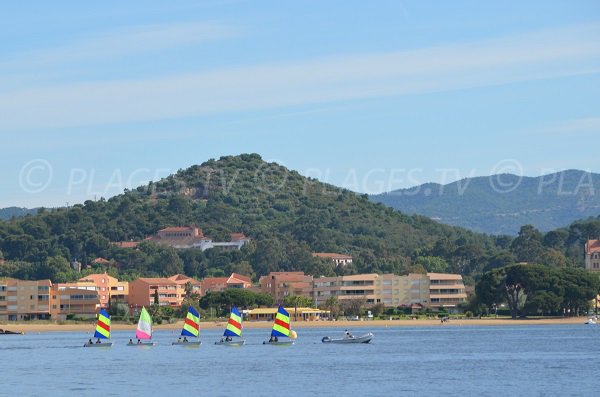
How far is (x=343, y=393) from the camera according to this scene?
70.5 meters

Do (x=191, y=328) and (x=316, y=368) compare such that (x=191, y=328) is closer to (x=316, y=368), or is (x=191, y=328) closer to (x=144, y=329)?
(x=144, y=329)

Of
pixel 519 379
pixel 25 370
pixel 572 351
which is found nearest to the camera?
pixel 519 379

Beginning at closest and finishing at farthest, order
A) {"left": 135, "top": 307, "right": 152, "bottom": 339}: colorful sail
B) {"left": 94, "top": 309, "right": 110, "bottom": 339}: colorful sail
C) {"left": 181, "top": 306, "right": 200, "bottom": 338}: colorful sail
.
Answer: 1. {"left": 181, "top": 306, "right": 200, "bottom": 338}: colorful sail
2. {"left": 94, "top": 309, "right": 110, "bottom": 339}: colorful sail
3. {"left": 135, "top": 307, "right": 152, "bottom": 339}: colorful sail

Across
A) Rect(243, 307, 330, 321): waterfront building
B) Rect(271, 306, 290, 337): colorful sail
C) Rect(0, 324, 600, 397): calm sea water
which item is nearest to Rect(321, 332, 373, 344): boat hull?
Rect(0, 324, 600, 397): calm sea water

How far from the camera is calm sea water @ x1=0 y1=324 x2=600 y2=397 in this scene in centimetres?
7306

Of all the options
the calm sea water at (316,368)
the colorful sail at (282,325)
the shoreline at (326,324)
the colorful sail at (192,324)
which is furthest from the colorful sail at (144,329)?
the shoreline at (326,324)

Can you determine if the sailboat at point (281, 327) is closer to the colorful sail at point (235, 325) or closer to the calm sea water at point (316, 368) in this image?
the calm sea water at point (316, 368)

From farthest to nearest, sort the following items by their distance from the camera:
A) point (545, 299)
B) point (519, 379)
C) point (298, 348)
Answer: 1. point (545, 299)
2. point (298, 348)
3. point (519, 379)

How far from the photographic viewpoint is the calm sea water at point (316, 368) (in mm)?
73062

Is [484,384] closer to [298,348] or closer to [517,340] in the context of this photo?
[298,348]

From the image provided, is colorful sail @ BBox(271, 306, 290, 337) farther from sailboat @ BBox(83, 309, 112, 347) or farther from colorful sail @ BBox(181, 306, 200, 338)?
sailboat @ BBox(83, 309, 112, 347)

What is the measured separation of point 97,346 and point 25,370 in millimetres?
28983

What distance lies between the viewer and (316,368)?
293 ft

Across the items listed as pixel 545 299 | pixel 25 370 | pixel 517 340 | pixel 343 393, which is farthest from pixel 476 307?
pixel 343 393
